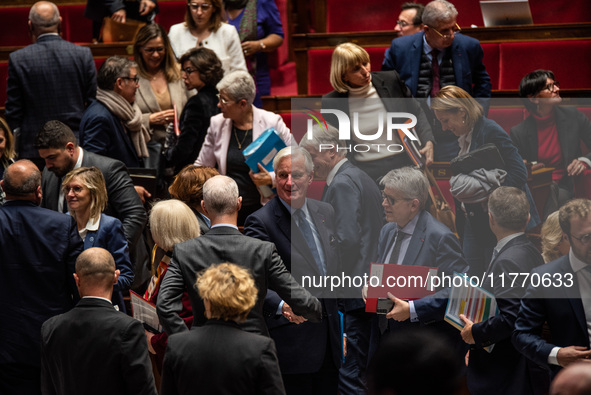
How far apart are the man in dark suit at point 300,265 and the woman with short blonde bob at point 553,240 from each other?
0.82 meters

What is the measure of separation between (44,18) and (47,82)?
1.16 feet

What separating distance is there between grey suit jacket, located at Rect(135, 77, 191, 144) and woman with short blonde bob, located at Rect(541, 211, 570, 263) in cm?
223

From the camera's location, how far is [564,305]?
3068mm

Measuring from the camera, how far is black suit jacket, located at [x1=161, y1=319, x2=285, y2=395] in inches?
101

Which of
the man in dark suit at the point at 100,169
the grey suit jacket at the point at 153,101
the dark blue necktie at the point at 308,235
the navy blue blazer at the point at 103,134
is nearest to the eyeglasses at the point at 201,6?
the grey suit jacket at the point at 153,101

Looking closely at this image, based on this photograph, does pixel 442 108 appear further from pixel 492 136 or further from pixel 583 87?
pixel 583 87

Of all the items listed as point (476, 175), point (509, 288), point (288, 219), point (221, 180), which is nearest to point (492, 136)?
point (476, 175)

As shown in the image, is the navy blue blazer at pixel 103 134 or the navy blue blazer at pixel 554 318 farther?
the navy blue blazer at pixel 103 134

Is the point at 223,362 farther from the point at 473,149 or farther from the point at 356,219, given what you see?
the point at 473,149

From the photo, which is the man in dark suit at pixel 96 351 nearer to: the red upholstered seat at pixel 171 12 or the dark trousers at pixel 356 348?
the dark trousers at pixel 356 348

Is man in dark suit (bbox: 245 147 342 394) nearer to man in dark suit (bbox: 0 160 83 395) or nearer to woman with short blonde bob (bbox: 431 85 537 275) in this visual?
woman with short blonde bob (bbox: 431 85 537 275)

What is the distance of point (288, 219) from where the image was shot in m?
3.41

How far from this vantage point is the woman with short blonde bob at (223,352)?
2561 mm

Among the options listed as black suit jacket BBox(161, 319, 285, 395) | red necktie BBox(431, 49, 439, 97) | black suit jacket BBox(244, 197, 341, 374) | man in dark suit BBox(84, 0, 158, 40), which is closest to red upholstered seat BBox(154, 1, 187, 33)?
man in dark suit BBox(84, 0, 158, 40)
